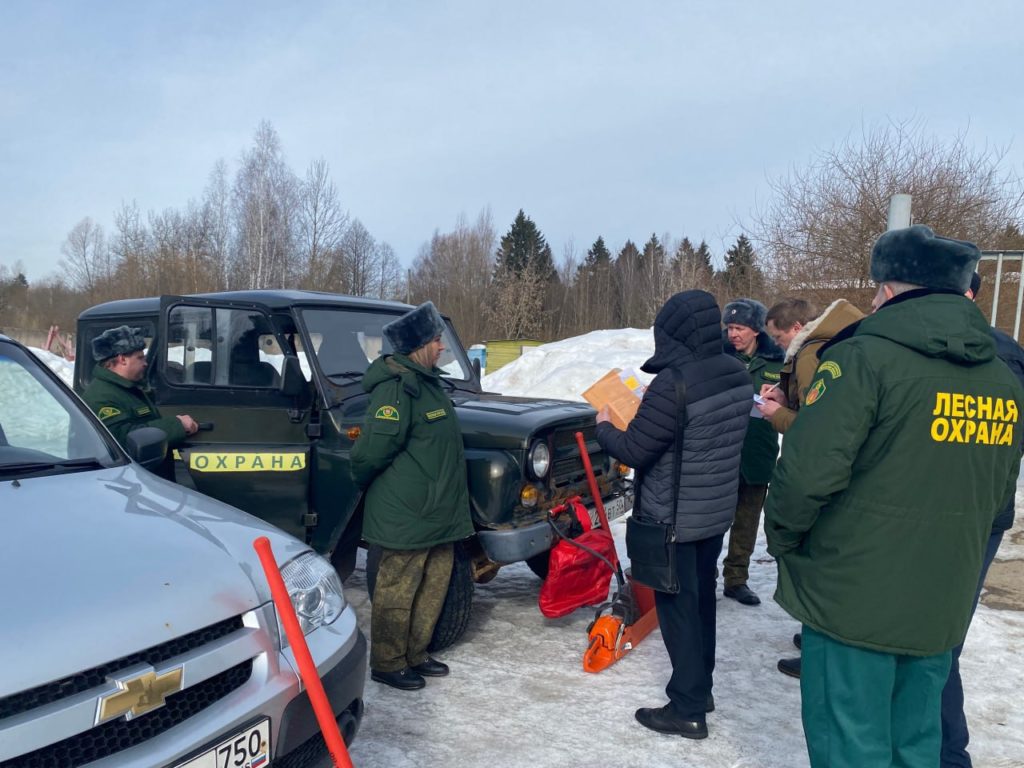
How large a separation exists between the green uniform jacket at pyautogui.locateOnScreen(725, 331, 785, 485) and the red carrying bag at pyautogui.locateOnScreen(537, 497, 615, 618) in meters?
1.14

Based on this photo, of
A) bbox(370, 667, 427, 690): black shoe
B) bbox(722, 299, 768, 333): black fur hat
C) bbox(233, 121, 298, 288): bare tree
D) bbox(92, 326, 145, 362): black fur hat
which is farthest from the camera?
bbox(233, 121, 298, 288): bare tree

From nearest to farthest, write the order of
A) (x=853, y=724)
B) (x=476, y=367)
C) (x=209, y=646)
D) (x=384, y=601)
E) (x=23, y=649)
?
(x=23, y=649)
(x=209, y=646)
(x=853, y=724)
(x=384, y=601)
(x=476, y=367)

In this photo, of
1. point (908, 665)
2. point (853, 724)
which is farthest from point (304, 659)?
point (908, 665)

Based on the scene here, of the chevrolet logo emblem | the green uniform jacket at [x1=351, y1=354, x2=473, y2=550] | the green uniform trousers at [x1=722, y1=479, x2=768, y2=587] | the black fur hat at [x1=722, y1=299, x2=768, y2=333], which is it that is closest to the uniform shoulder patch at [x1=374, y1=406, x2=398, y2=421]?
the green uniform jacket at [x1=351, y1=354, x2=473, y2=550]

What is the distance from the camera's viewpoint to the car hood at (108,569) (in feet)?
5.76

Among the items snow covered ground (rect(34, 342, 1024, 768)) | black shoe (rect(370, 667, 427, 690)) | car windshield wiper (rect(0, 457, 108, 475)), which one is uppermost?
car windshield wiper (rect(0, 457, 108, 475))

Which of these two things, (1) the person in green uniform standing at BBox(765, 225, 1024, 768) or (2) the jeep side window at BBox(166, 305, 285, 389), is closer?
(1) the person in green uniform standing at BBox(765, 225, 1024, 768)

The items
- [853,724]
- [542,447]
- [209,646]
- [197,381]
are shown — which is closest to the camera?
[209,646]

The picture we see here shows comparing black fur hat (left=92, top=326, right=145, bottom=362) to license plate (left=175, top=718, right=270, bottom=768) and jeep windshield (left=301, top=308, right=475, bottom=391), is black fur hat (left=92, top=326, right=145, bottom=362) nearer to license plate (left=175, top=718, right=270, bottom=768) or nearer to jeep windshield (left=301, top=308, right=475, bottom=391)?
jeep windshield (left=301, top=308, right=475, bottom=391)

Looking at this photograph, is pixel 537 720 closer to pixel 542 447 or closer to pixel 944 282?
pixel 542 447

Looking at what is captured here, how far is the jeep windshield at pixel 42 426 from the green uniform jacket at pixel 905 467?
2.58 meters

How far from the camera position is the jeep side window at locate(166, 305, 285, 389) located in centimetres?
463

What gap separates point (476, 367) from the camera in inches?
227

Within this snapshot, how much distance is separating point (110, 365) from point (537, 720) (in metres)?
3.12
